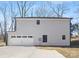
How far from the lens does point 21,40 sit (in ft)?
145

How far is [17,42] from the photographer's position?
4438cm

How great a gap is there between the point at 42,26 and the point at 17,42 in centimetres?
525

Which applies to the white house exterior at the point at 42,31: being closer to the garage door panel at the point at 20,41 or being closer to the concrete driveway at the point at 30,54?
the garage door panel at the point at 20,41

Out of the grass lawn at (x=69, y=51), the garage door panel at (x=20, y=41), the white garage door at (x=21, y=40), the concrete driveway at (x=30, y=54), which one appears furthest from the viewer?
the garage door panel at (x=20, y=41)

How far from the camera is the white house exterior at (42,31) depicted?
43.6 m

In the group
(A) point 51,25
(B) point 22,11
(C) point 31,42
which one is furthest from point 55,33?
(B) point 22,11

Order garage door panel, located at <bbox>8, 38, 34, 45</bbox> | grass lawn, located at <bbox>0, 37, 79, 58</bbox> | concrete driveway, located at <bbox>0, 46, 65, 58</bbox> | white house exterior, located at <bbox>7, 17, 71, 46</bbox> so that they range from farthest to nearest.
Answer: garage door panel, located at <bbox>8, 38, 34, 45</bbox> < white house exterior, located at <bbox>7, 17, 71, 46</bbox> < grass lawn, located at <bbox>0, 37, 79, 58</bbox> < concrete driveway, located at <bbox>0, 46, 65, 58</bbox>

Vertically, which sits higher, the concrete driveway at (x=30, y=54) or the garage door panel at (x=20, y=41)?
the concrete driveway at (x=30, y=54)

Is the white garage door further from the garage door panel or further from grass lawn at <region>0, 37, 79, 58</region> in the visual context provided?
grass lawn at <region>0, 37, 79, 58</region>

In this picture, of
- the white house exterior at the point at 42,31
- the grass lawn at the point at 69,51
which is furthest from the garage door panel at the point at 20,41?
the grass lawn at the point at 69,51

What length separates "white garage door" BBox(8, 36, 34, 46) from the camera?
143 feet

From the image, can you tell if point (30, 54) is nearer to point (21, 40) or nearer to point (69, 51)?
point (69, 51)

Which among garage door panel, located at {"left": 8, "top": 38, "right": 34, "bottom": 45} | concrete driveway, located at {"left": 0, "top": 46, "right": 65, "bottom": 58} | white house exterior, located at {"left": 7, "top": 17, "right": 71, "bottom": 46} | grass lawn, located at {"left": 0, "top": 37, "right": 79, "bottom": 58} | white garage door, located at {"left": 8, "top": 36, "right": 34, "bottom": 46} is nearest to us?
concrete driveway, located at {"left": 0, "top": 46, "right": 65, "bottom": 58}

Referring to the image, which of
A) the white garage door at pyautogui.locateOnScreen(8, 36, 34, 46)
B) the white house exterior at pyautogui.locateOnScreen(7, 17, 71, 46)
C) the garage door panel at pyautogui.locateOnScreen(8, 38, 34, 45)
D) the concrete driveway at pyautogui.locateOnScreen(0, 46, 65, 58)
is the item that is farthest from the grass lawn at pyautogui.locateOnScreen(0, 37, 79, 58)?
the garage door panel at pyautogui.locateOnScreen(8, 38, 34, 45)
